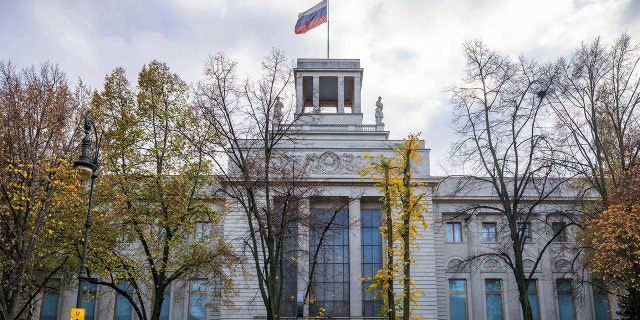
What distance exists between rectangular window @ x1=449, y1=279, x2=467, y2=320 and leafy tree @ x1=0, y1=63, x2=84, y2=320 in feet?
88.6

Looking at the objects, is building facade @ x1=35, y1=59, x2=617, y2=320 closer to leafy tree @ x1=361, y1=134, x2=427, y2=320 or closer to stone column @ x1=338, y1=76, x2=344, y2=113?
stone column @ x1=338, y1=76, x2=344, y2=113

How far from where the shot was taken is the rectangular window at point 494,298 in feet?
142

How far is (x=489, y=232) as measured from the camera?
146 feet

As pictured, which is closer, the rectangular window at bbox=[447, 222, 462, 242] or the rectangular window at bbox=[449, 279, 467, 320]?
the rectangular window at bbox=[449, 279, 467, 320]

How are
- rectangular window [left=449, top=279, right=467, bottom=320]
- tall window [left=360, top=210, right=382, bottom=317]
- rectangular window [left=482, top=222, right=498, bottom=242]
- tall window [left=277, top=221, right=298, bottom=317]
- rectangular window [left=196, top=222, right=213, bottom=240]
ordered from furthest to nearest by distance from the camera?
rectangular window [left=482, top=222, right=498, bottom=242]
rectangular window [left=449, top=279, right=467, bottom=320]
tall window [left=360, top=210, right=382, bottom=317]
tall window [left=277, top=221, right=298, bottom=317]
rectangular window [left=196, top=222, right=213, bottom=240]

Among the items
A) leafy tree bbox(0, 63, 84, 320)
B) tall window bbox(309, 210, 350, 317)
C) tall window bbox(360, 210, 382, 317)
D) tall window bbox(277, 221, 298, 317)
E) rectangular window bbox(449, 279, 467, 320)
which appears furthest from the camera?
rectangular window bbox(449, 279, 467, 320)

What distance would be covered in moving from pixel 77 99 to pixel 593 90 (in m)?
22.3

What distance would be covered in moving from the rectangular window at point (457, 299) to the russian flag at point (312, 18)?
19811 millimetres

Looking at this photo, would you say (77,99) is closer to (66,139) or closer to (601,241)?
(66,139)

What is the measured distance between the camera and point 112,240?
2566 cm

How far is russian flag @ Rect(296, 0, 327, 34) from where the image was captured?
43312 millimetres

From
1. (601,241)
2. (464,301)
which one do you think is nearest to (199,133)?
(601,241)

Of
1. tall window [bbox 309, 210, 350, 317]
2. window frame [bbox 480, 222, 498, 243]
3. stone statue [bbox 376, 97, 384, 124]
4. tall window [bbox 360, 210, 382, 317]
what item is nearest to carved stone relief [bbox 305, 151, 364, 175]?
tall window [bbox 309, 210, 350, 317]

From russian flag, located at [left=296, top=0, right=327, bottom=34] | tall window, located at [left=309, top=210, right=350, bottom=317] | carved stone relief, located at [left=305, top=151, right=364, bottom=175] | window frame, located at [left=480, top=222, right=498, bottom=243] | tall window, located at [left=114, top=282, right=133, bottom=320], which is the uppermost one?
russian flag, located at [left=296, top=0, right=327, bottom=34]
